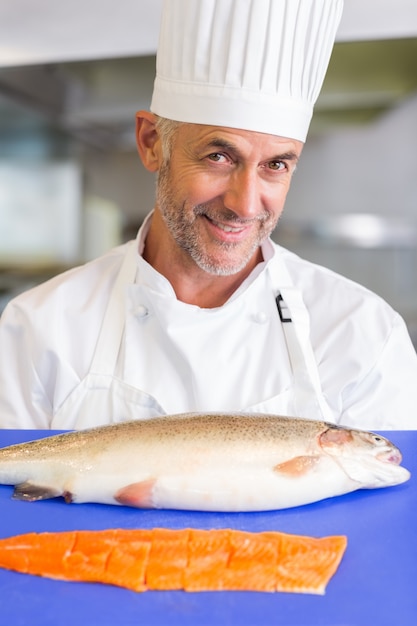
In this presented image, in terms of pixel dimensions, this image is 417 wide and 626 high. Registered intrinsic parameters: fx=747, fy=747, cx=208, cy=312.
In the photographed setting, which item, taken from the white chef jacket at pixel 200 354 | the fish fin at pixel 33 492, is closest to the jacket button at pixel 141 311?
the white chef jacket at pixel 200 354

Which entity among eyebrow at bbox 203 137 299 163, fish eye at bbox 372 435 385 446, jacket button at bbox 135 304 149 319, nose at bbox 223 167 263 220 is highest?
eyebrow at bbox 203 137 299 163

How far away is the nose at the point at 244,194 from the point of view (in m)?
1.48

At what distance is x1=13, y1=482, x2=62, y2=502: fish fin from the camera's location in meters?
1.19

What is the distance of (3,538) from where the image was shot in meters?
1.08

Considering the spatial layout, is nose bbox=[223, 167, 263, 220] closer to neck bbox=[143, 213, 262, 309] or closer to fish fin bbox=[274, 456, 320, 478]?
neck bbox=[143, 213, 262, 309]

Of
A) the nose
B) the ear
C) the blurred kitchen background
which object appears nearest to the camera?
the nose

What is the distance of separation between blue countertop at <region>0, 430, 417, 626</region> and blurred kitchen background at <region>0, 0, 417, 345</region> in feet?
6.52

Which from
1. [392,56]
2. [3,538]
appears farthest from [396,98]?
[3,538]

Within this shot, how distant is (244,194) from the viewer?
148 centimetres

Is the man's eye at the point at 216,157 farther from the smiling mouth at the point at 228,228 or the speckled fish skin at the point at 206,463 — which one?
the speckled fish skin at the point at 206,463

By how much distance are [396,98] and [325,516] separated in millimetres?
2387

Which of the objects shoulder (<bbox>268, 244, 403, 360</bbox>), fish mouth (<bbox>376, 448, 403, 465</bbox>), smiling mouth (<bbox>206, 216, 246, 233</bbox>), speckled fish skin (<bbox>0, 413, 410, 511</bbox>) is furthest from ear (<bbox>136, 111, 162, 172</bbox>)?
fish mouth (<bbox>376, 448, 403, 465</bbox>)

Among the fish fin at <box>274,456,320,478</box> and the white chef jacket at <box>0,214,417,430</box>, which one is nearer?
the fish fin at <box>274,456,320,478</box>

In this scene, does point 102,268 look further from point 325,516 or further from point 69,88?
point 69,88
